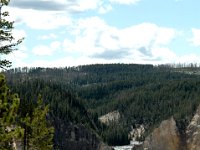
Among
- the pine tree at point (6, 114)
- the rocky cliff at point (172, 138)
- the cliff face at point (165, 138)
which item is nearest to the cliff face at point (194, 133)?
the rocky cliff at point (172, 138)

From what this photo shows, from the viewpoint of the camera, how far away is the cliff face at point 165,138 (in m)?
185

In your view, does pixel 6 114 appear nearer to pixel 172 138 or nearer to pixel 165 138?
pixel 172 138

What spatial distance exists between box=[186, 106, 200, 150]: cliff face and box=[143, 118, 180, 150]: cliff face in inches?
159

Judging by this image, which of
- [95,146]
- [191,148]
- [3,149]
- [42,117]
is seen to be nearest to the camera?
[3,149]

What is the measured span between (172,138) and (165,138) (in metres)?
2.46

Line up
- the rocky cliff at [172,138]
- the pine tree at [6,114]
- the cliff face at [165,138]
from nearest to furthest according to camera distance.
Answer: the pine tree at [6,114]
the rocky cliff at [172,138]
the cliff face at [165,138]

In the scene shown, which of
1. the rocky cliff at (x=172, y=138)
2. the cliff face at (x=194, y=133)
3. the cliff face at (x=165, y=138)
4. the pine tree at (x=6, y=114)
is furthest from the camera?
the cliff face at (x=165, y=138)

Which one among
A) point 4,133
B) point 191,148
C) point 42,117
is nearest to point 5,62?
point 4,133

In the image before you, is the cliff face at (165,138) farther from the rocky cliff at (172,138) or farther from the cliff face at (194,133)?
the cliff face at (194,133)

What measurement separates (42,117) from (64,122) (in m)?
140

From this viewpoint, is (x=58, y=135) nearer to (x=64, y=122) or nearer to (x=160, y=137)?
(x=64, y=122)

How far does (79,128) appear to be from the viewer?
198 metres

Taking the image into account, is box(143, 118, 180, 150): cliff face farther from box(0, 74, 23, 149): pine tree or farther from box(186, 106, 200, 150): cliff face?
box(0, 74, 23, 149): pine tree

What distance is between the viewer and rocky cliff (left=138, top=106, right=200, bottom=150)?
182m
